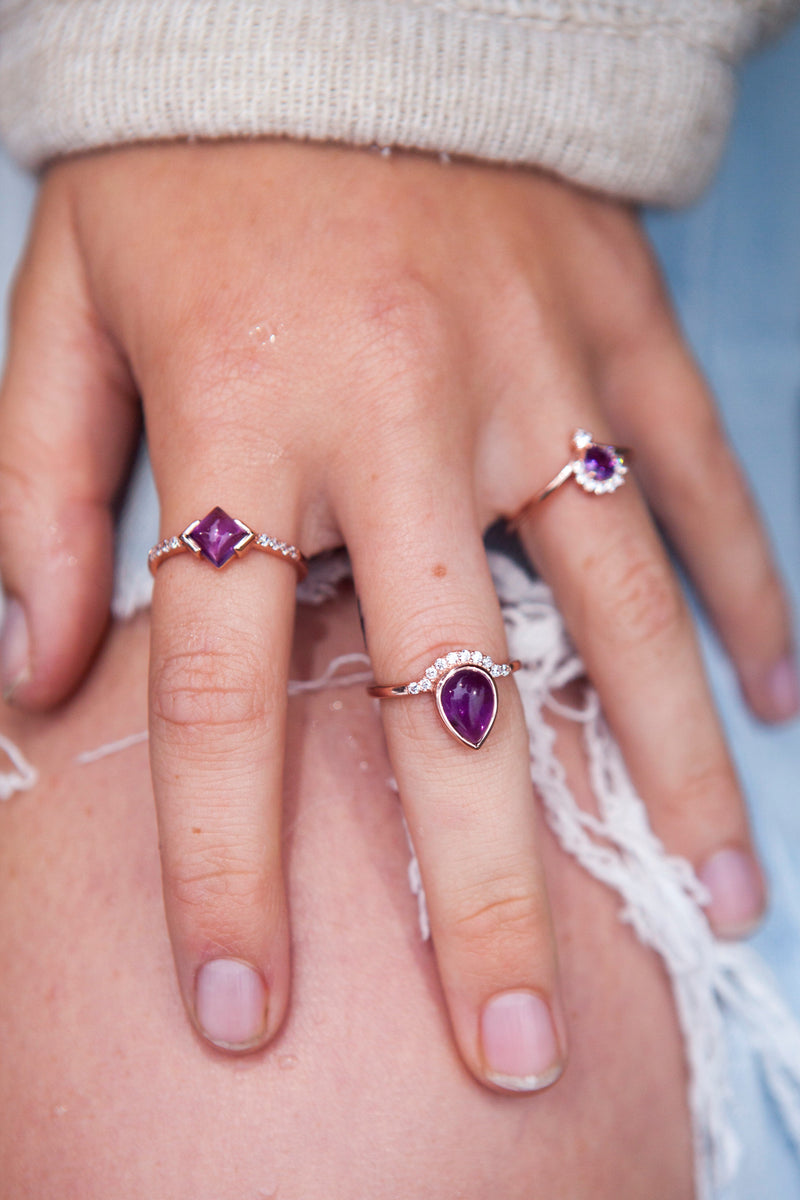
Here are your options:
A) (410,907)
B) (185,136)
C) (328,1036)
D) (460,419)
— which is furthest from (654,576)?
(185,136)

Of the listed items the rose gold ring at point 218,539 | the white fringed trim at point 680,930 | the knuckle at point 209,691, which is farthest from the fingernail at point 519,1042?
the rose gold ring at point 218,539

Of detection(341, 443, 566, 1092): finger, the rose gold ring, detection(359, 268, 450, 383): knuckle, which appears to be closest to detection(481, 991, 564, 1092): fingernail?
detection(341, 443, 566, 1092): finger

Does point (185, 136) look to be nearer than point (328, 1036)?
No

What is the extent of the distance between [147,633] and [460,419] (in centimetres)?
33

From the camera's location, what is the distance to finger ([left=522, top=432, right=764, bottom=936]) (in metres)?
0.75

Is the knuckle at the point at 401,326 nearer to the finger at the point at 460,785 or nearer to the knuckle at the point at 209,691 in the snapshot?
the finger at the point at 460,785

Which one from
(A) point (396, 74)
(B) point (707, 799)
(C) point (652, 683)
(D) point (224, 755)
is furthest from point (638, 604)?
(A) point (396, 74)

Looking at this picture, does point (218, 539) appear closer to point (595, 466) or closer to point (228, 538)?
point (228, 538)

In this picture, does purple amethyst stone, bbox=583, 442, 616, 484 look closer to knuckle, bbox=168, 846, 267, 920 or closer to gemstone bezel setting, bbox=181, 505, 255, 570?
gemstone bezel setting, bbox=181, 505, 255, 570

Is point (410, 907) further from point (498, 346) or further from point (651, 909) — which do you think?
point (498, 346)

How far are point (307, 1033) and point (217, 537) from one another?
36 centimetres

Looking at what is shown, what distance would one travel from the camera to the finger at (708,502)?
907mm

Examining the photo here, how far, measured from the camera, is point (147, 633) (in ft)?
Answer: 2.47

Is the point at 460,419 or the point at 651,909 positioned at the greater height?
the point at 460,419
